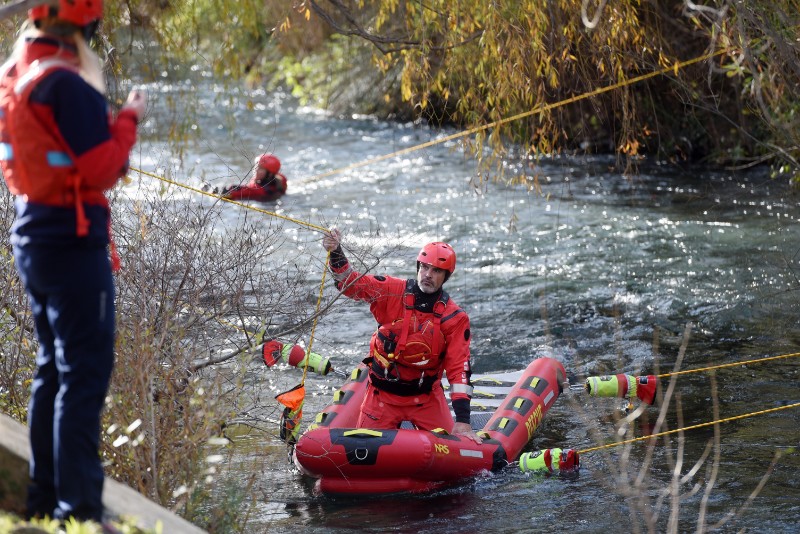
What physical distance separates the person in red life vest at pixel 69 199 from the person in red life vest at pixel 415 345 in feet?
10.7

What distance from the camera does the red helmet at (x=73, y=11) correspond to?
3.19 meters

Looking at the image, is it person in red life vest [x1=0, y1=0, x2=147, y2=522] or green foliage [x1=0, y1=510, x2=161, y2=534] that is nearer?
green foliage [x1=0, y1=510, x2=161, y2=534]

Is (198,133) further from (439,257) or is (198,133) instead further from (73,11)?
(73,11)

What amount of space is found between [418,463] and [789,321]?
15.9ft

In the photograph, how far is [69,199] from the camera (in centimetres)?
320

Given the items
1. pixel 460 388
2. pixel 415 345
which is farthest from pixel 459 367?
pixel 415 345

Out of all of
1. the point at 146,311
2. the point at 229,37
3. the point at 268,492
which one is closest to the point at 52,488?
the point at 146,311

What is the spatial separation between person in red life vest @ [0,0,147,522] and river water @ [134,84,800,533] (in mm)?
1684

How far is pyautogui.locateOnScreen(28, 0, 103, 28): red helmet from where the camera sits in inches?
126

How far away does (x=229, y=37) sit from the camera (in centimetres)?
816

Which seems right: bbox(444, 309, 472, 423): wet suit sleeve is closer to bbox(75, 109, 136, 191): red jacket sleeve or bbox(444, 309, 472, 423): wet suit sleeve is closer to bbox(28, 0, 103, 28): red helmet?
bbox(75, 109, 136, 191): red jacket sleeve

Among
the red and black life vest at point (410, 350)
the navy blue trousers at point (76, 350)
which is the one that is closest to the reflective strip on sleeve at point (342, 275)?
the red and black life vest at point (410, 350)

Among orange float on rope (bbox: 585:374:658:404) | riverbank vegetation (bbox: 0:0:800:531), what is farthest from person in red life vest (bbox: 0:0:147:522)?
orange float on rope (bbox: 585:374:658:404)

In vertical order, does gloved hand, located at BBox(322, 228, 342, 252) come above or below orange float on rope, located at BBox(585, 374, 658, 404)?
above
